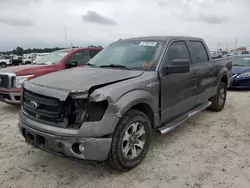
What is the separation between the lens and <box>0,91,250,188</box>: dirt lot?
2846mm

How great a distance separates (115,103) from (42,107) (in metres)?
0.95

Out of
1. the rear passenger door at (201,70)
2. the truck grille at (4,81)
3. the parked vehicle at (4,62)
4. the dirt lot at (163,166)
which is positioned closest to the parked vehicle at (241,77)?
the rear passenger door at (201,70)

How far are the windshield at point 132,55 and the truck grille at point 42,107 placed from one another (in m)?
1.31

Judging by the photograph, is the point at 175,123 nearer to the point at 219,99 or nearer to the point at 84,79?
the point at 84,79

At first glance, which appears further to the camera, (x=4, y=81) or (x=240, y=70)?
(x=240, y=70)

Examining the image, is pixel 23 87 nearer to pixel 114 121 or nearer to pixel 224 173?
pixel 114 121

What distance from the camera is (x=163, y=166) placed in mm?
3203

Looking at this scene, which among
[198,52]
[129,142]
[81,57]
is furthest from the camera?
[81,57]

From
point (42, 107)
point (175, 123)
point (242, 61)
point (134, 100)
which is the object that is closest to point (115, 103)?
point (134, 100)

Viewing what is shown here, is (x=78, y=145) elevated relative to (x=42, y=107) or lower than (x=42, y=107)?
lower

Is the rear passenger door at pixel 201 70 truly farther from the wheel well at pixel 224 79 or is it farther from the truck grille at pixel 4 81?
the truck grille at pixel 4 81

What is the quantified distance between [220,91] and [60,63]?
4370 mm

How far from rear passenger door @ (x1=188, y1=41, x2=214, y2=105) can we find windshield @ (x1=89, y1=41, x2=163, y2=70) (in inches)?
39.3

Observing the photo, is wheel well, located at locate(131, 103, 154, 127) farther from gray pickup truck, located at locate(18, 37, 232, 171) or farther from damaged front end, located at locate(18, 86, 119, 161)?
damaged front end, located at locate(18, 86, 119, 161)
